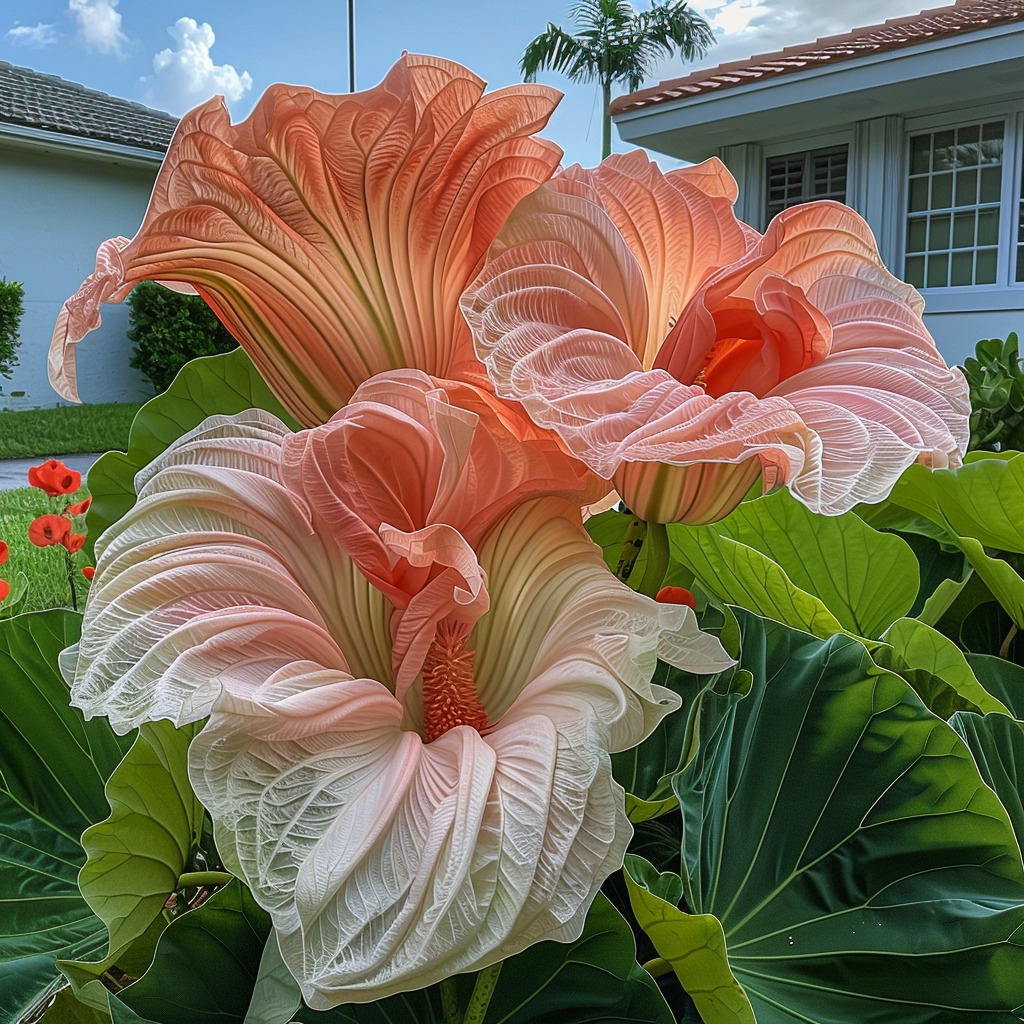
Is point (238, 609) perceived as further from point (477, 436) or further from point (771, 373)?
point (771, 373)

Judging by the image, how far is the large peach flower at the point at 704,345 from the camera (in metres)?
0.29

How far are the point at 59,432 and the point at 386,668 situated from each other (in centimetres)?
789

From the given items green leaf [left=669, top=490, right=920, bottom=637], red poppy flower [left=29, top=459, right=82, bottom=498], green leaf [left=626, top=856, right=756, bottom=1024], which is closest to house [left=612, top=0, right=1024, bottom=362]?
red poppy flower [left=29, top=459, right=82, bottom=498]

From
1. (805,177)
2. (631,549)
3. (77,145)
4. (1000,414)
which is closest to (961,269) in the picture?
(805,177)

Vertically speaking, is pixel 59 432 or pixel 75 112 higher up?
pixel 75 112

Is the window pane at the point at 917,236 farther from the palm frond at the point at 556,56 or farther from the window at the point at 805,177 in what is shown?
the palm frond at the point at 556,56

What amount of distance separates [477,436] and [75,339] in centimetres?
17

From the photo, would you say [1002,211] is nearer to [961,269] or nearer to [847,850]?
[961,269]

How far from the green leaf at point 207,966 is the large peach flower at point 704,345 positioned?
8.6 inches

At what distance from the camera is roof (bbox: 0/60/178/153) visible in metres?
8.23

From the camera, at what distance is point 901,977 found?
13.6 inches

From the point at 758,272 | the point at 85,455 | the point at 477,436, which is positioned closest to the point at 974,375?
the point at 758,272

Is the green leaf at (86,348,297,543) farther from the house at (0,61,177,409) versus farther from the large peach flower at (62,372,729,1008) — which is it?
the house at (0,61,177,409)

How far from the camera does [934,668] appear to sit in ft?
Answer: 1.58
